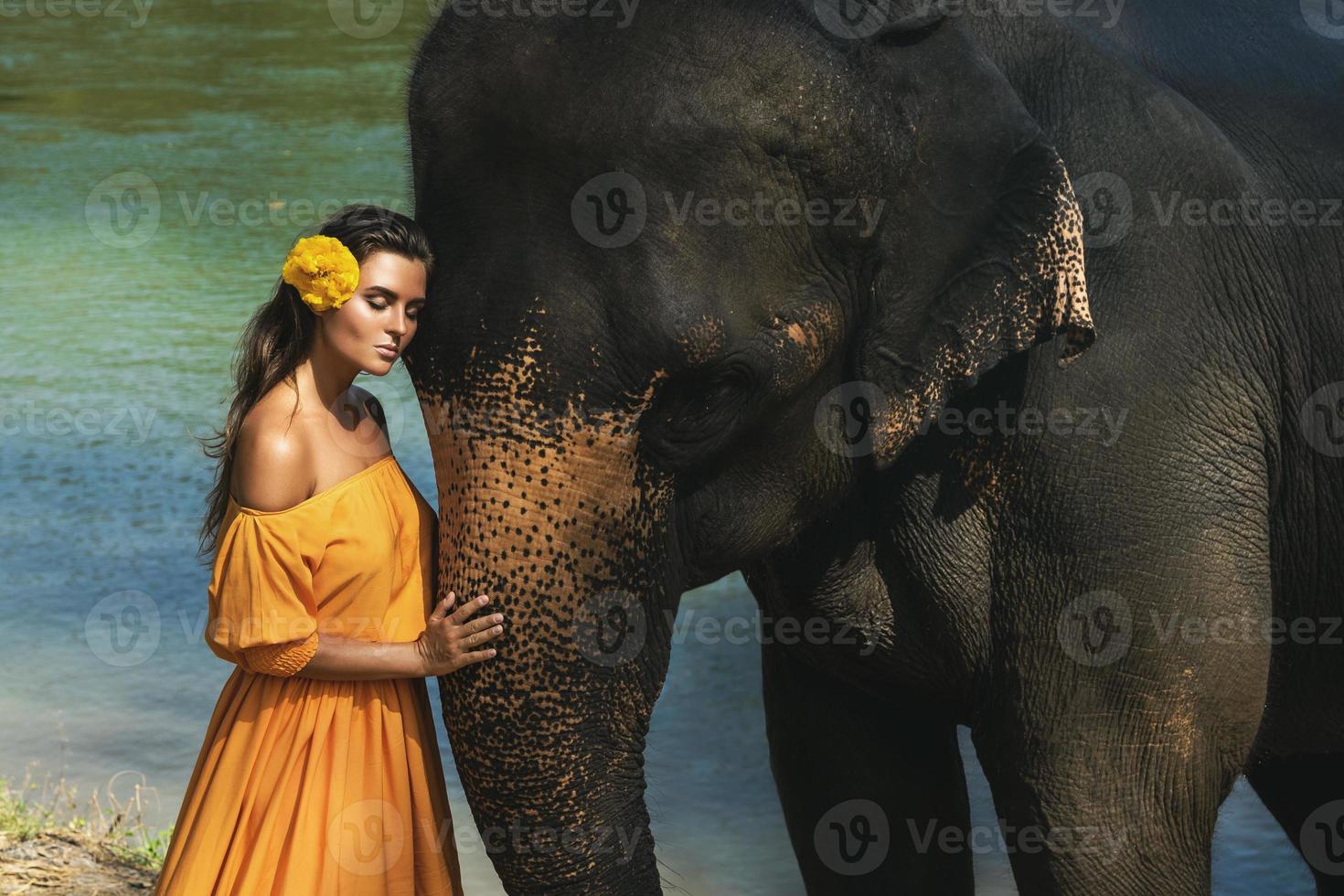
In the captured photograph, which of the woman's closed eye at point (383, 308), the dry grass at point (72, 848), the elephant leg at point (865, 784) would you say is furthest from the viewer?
the dry grass at point (72, 848)

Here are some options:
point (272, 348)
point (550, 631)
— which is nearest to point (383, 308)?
point (272, 348)

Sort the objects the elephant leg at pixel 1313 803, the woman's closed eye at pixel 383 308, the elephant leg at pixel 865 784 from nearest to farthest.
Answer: the woman's closed eye at pixel 383 308, the elephant leg at pixel 865 784, the elephant leg at pixel 1313 803

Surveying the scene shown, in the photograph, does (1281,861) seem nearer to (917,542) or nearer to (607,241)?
(917,542)

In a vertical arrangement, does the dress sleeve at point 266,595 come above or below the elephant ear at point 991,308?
below

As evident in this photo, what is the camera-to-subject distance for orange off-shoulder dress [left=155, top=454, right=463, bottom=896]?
98.0 inches

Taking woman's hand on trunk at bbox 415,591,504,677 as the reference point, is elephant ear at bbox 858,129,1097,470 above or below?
above

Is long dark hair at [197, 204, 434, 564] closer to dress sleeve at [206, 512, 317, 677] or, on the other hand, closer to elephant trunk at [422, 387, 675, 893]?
dress sleeve at [206, 512, 317, 677]

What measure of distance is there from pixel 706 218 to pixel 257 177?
834 centimetres

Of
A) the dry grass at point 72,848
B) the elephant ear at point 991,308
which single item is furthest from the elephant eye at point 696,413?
the dry grass at point 72,848

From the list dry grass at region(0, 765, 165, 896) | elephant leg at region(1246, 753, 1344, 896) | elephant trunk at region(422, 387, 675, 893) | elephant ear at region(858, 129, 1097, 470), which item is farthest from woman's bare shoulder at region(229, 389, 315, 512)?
elephant leg at region(1246, 753, 1344, 896)

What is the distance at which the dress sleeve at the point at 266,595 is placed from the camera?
2.47m

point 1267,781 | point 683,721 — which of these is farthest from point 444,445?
point 683,721

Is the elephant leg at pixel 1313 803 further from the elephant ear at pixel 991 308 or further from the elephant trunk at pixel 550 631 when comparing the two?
the elephant trunk at pixel 550 631

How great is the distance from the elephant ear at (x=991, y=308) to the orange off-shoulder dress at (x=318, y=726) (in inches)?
25.0
